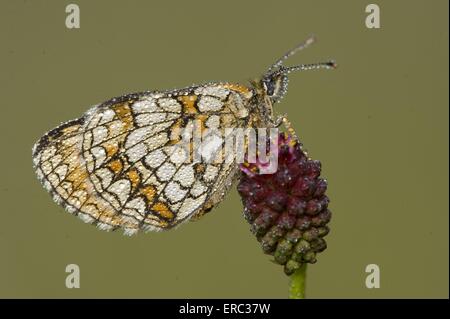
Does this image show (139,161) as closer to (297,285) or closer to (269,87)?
(269,87)

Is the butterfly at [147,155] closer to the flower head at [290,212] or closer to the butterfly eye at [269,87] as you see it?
the butterfly eye at [269,87]

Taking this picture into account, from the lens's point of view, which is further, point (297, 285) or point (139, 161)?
point (139, 161)

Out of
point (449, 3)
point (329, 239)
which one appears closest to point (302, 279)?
point (329, 239)

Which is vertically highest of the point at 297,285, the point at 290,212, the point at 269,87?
the point at 269,87

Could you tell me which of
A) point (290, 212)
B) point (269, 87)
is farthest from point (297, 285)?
point (269, 87)

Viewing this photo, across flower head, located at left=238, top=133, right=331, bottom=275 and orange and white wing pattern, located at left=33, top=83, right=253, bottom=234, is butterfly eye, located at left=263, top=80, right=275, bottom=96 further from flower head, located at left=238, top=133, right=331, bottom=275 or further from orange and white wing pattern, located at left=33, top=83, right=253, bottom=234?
flower head, located at left=238, top=133, right=331, bottom=275

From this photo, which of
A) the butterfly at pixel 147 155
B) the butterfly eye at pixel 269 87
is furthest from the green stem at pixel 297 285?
the butterfly eye at pixel 269 87
